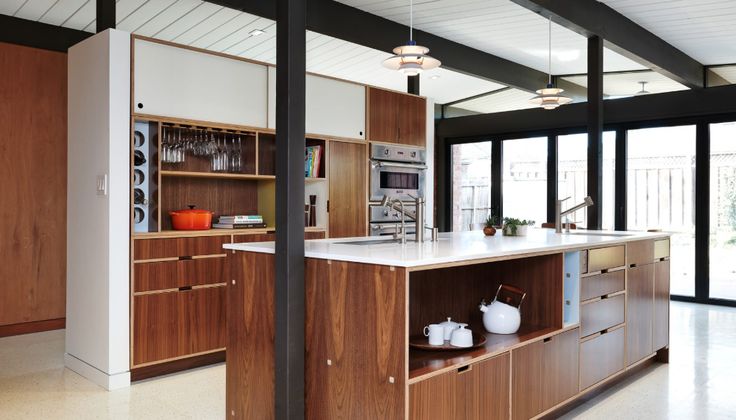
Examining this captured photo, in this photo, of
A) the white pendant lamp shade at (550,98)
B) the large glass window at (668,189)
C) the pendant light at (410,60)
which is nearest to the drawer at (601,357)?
the pendant light at (410,60)

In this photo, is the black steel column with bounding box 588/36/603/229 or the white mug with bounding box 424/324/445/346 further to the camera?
the black steel column with bounding box 588/36/603/229

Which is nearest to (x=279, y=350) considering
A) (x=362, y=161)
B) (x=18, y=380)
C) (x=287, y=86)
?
(x=287, y=86)

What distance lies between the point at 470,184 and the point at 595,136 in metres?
3.41

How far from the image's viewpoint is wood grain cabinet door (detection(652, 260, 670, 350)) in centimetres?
410

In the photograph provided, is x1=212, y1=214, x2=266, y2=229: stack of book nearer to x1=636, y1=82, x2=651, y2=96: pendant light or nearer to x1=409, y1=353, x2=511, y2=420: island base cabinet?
x1=409, y1=353, x2=511, y2=420: island base cabinet

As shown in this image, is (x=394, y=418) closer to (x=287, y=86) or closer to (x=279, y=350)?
(x=279, y=350)

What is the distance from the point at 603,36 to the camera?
196 inches

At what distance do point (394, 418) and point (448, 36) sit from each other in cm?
460

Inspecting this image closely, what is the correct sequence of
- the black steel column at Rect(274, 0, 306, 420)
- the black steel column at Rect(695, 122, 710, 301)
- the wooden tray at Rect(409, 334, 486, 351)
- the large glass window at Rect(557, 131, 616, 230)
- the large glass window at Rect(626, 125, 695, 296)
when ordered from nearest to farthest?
1. the black steel column at Rect(274, 0, 306, 420)
2. the wooden tray at Rect(409, 334, 486, 351)
3. the black steel column at Rect(695, 122, 710, 301)
4. the large glass window at Rect(626, 125, 695, 296)
5. the large glass window at Rect(557, 131, 616, 230)

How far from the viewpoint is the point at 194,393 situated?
346cm

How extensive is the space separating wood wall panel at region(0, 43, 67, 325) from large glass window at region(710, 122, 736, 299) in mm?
6562

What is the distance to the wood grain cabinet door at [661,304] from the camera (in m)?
4.10

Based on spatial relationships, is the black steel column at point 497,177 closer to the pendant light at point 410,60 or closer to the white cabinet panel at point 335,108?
the white cabinet panel at point 335,108

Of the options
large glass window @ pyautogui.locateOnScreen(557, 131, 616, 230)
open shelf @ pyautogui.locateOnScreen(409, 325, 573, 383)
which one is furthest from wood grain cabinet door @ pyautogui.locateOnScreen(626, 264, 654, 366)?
large glass window @ pyautogui.locateOnScreen(557, 131, 616, 230)
